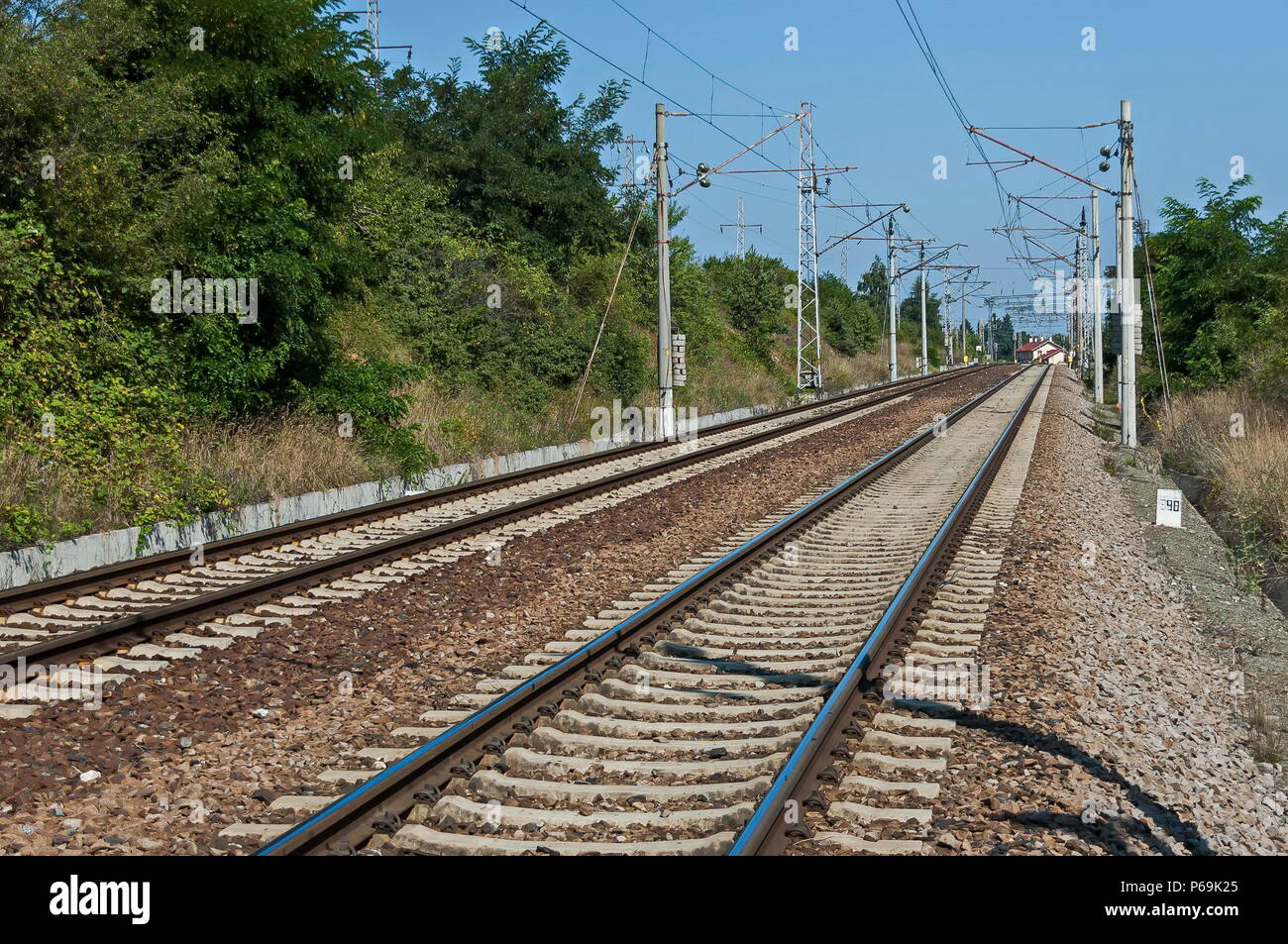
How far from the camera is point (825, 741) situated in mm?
6051

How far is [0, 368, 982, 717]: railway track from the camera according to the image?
7.87 metres

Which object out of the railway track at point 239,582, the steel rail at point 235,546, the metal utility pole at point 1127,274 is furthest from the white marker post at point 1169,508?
the metal utility pole at point 1127,274

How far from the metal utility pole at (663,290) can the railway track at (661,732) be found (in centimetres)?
1614

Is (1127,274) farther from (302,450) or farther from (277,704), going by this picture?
(277,704)

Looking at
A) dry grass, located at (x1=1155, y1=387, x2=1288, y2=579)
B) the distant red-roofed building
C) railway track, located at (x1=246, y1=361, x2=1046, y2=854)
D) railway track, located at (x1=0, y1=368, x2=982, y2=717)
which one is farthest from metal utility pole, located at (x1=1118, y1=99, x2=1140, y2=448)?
the distant red-roofed building

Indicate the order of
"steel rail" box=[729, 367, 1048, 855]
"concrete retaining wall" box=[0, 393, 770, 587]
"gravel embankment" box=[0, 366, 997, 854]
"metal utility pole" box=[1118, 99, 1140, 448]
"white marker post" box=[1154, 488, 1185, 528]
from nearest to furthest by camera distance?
"steel rail" box=[729, 367, 1048, 855], "gravel embankment" box=[0, 366, 997, 854], "concrete retaining wall" box=[0, 393, 770, 587], "white marker post" box=[1154, 488, 1185, 528], "metal utility pole" box=[1118, 99, 1140, 448]

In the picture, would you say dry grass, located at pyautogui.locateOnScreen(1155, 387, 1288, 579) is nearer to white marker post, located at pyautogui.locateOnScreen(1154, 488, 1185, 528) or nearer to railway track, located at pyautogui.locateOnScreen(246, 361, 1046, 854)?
white marker post, located at pyautogui.locateOnScreen(1154, 488, 1185, 528)

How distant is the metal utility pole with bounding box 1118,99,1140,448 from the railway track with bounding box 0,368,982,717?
12.3 metres

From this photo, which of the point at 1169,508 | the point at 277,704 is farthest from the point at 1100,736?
the point at 1169,508

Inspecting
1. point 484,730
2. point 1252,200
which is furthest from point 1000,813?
point 1252,200

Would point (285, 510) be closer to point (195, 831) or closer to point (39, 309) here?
point (39, 309)

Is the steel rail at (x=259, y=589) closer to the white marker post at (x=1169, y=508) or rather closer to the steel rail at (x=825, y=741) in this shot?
the steel rail at (x=825, y=741)

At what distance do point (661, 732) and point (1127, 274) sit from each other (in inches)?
815

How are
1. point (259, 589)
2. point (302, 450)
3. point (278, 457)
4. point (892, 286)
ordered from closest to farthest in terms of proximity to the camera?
point (259, 589)
point (278, 457)
point (302, 450)
point (892, 286)
